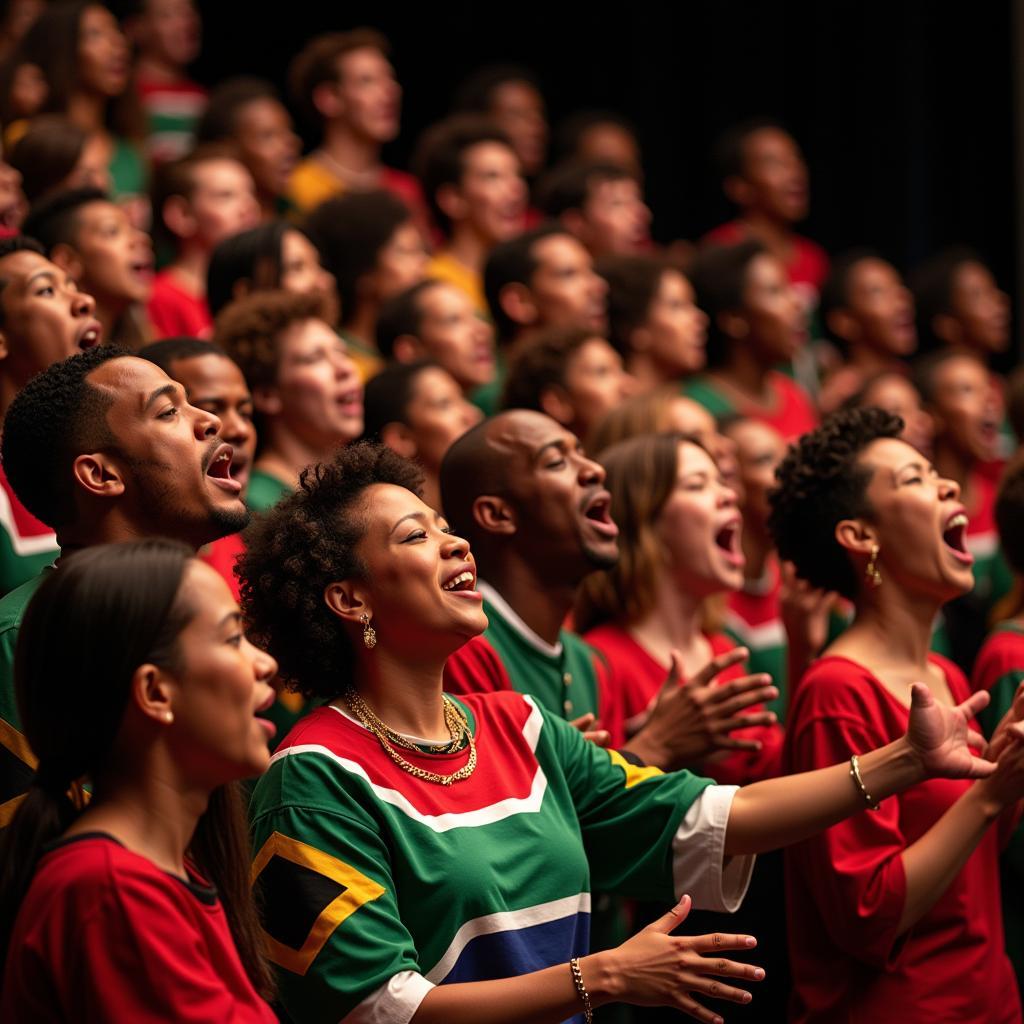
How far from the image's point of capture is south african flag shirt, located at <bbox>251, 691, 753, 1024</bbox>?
2.40 m

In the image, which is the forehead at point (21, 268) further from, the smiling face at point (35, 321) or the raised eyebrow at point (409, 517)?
the raised eyebrow at point (409, 517)

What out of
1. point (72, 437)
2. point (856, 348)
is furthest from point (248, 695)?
point (856, 348)

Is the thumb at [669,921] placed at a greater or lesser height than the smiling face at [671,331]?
lesser

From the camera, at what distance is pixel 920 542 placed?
3320mm

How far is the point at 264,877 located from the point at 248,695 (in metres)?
0.42

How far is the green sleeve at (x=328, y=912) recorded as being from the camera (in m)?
2.38

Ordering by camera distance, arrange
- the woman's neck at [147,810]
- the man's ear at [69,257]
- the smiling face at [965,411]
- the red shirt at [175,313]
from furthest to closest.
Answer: the smiling face at [965,411], the red shirt at [175,313], the man's ear at [69,257], the woman's neck at [147,810]

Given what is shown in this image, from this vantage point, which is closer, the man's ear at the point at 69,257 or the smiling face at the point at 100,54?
the man's ear at the point at 69,257

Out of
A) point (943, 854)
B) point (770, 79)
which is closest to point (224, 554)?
point (943, 854)

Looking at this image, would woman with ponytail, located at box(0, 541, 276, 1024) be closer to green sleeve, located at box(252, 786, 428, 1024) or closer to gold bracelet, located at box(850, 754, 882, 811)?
green sleeve, located at box(252, 786, 428, 1024)

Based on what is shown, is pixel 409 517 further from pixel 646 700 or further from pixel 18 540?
pixel 646 700

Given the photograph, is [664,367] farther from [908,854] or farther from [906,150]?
[906,150]

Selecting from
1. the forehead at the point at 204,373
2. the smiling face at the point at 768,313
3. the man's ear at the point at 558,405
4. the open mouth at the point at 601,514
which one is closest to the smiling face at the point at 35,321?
the forehead at the point at 204,373

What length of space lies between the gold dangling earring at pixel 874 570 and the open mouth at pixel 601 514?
0.52m
